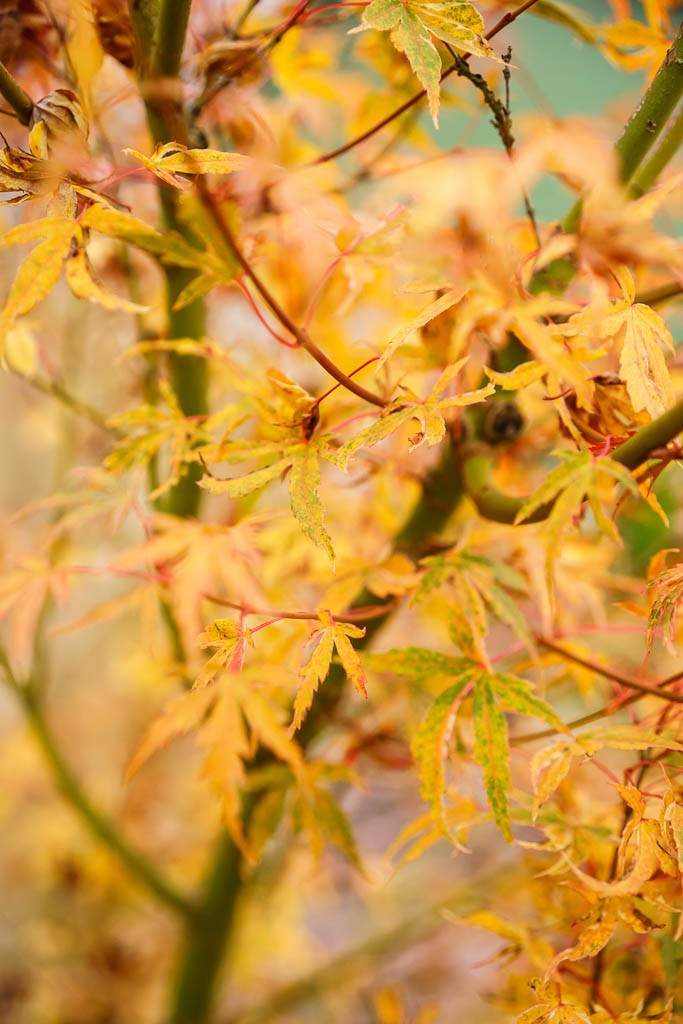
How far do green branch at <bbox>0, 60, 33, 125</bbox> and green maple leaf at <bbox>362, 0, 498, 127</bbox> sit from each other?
0.73ft

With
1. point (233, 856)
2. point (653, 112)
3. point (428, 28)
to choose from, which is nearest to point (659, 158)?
point (653, 112)

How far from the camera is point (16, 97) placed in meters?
0.46

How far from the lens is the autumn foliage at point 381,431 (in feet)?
1.46

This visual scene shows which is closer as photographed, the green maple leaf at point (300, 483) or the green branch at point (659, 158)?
the green maple leaf at point (300, 483)

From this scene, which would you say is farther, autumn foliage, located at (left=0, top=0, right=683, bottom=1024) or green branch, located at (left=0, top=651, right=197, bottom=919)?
green branch, located at (left=0, top=651, right=197, bottom=919)

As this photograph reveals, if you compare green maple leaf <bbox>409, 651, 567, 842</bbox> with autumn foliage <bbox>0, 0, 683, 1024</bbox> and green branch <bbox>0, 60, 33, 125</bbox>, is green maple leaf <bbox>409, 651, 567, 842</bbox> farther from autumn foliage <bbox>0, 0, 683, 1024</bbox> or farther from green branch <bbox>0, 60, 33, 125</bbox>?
green branch <bbox>0, 60, 33, 125</bbox>

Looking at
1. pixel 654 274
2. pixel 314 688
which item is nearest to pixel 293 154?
pixel 654 274

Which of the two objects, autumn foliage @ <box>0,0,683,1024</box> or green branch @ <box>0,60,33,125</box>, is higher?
green branch @ <box>0,60,33,125</box>

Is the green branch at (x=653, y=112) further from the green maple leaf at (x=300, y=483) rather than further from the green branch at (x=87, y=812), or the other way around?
the green branch at (x=87, y=812)

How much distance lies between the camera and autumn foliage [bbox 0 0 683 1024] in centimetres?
45

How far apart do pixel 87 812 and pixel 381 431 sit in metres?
0.71

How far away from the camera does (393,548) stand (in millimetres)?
685

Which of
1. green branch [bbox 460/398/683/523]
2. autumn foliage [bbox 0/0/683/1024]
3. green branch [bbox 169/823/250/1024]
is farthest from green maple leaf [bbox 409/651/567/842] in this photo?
green branch [bbox 169/823/250/1024]

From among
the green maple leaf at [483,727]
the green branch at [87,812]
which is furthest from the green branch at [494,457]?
the green branch at [87,812]
